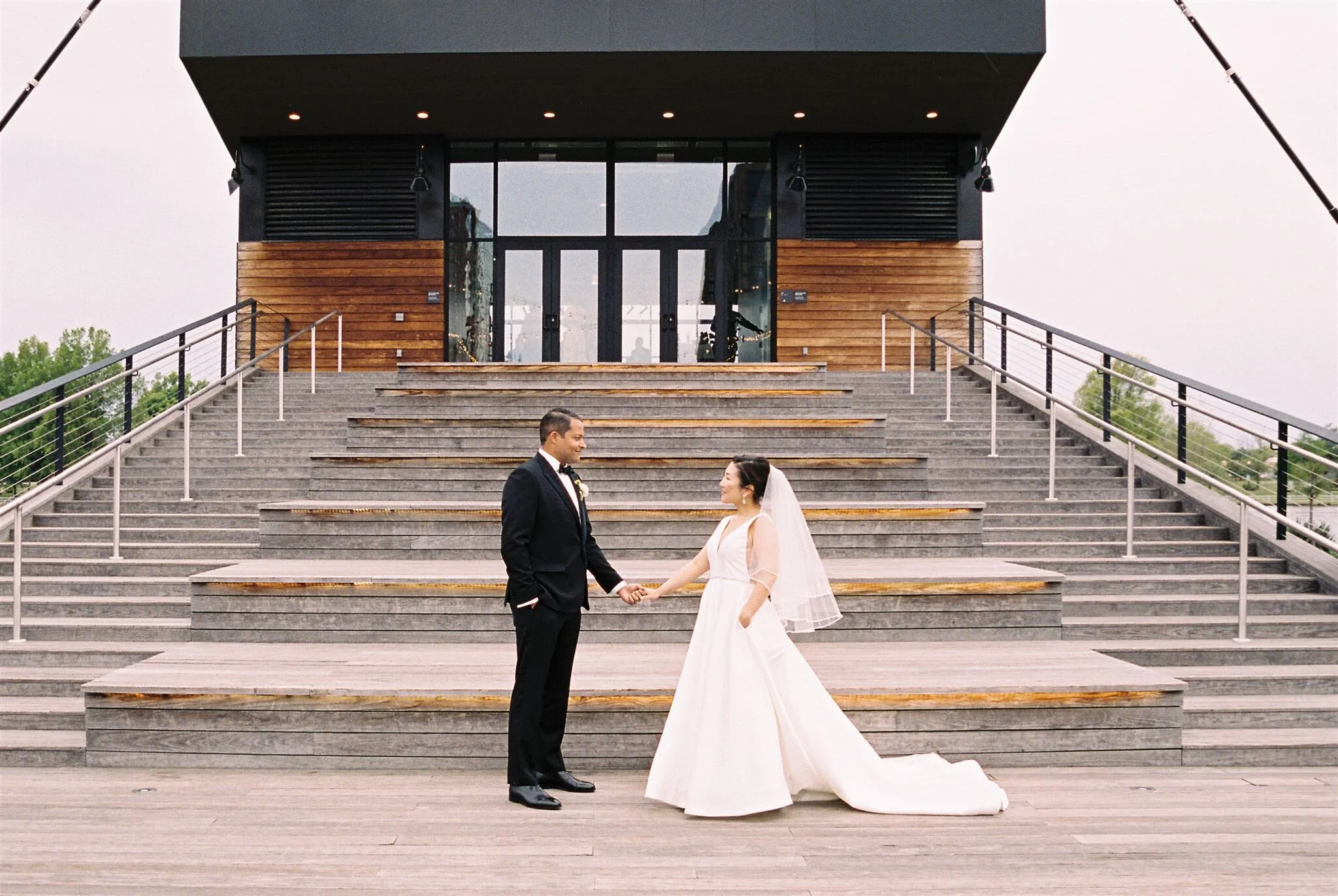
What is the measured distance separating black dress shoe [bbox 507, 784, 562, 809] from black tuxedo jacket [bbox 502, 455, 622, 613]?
2.56 ft

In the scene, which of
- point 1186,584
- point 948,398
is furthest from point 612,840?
point 948,398

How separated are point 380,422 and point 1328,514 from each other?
7.96 metres

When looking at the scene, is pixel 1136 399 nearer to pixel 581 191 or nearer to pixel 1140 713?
pixel 581 191

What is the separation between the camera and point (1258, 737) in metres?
5.42

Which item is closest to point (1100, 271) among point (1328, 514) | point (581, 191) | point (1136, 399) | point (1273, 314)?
point (1273, 314)

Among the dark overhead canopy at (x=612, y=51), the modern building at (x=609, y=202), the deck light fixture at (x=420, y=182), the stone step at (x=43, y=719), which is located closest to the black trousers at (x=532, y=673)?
the stone step at (x=43, y=719)

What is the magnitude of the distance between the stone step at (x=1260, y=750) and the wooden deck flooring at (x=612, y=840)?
0.84 ft

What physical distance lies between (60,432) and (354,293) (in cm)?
693

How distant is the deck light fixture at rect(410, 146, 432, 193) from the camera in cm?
1533

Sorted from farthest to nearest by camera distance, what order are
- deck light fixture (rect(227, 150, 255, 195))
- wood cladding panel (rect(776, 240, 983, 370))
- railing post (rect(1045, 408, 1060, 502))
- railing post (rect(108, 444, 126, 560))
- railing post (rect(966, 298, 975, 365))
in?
1. wood cladding panel (rect(776, 240, 983, 370))
2. deck light fixture (rect(227, 150, 255, 195))
3. railing post (rect(966, 298, 975, 365))
4. railing post (rect(1045, 408, 1060, 502))
5. railing post (rect(108, 444, 126, 560))

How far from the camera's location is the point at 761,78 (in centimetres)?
1371

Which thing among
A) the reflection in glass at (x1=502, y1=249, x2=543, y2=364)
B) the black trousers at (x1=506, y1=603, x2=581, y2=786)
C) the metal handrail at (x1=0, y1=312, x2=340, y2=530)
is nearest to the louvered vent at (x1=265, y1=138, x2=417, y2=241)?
the reflection in glass at (x1=502, y1=249, x2=543, y2=364)

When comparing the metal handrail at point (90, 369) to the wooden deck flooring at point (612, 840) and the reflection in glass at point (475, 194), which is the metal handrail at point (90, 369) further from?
the wooden deck flooring at point (612, 840)

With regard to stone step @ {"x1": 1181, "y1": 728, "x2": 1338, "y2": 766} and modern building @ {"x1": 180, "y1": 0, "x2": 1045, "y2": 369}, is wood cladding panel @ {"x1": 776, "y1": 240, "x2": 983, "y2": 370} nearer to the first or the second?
modern building @ {"x1": 180, "y1": 0, "x2": 1045, "y2": 369}
